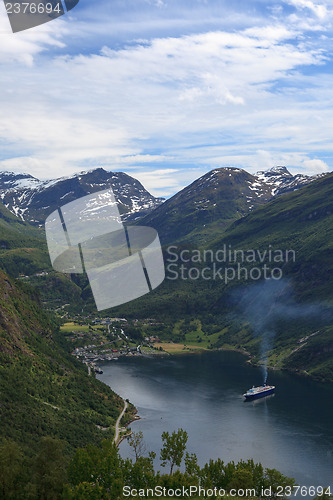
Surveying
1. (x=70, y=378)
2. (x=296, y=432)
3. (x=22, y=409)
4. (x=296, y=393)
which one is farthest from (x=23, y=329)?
(x=296, y=393)

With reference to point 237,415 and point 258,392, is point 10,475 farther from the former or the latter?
point 258,392

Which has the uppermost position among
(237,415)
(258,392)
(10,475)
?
(10,475)

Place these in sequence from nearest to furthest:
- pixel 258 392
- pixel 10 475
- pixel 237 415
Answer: pixel 10 475
pixel 237 415
pixel 258 392

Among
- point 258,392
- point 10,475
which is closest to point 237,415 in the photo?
point 258,392

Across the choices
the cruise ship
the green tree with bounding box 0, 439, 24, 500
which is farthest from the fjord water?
the green tree with bounding box 0, 439, 24, 500

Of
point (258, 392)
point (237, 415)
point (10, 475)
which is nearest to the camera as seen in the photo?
point (10, 475)

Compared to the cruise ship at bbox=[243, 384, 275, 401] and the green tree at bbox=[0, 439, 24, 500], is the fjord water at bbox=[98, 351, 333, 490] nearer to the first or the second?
the cruise ship at bbox=[243, 384, 275, 401]

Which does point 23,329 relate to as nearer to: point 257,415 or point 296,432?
point 257,415

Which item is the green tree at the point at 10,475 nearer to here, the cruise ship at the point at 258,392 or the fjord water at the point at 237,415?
the fjord water at the point at 237,415
